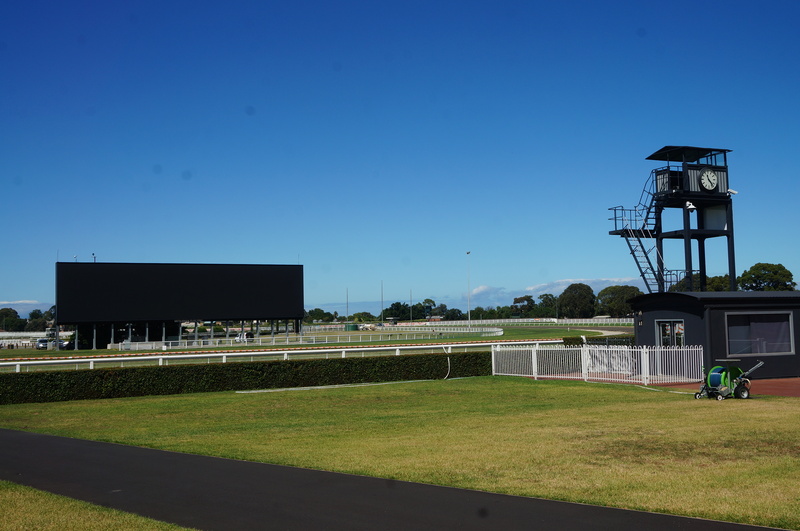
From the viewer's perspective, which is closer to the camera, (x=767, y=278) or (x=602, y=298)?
(x=767, y=278)

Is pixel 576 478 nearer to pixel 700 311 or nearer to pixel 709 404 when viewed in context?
pixel 709 404

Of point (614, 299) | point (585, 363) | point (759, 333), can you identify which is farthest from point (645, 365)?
point (614, 299)

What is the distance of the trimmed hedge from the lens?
23734 millimetres

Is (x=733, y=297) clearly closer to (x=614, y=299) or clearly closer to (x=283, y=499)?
(x=283, y=499)

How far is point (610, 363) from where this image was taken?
26.0 metres

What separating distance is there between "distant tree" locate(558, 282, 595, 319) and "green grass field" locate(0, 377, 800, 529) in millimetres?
146071

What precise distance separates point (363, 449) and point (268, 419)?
19.6 feet

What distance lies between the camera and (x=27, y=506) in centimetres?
843

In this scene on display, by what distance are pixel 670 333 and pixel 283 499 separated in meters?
21.6

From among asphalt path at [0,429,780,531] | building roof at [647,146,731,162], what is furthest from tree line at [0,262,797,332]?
asphalt path at [0,429,780,531]

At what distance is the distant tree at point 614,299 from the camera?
14775 cm

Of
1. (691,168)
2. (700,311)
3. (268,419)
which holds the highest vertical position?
(691,168)

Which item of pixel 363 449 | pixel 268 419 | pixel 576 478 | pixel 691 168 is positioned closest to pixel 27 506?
pixel 363 449

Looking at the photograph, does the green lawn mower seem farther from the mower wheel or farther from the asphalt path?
the asphalt path
